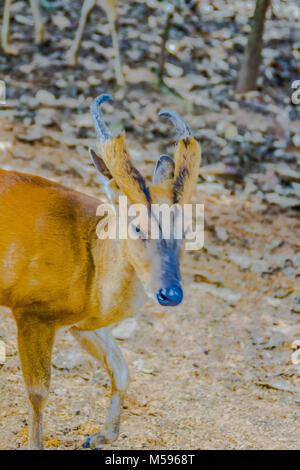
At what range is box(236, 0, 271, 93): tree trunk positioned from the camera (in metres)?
8.77

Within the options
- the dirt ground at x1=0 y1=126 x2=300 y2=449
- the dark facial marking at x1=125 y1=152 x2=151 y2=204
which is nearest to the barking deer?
the dirt ground at x1=0 y1=126 x2=300 y2=449

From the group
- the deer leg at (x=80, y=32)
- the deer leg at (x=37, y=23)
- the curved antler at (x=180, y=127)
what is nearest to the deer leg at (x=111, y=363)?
the curved antler at (x=180, y=127)

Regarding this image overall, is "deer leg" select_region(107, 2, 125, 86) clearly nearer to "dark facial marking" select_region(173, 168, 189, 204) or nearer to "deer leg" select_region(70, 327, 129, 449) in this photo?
"deer leg" select_region(70, 327, 129, 449)

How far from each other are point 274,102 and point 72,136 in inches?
127

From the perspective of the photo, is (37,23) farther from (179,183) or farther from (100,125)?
(179,183)

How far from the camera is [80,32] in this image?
9.30 metres

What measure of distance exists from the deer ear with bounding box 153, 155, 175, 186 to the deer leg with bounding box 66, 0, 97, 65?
244 inches

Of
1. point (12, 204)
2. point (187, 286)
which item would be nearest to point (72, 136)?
point (187, 286)

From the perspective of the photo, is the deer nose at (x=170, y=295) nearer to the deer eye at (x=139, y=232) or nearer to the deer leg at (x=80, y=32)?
the deer eye at (x=139, y=232)

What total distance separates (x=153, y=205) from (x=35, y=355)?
1.08 meters

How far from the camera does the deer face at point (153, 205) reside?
3176 millimetres

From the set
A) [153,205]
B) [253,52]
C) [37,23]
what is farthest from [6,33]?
[153,205]

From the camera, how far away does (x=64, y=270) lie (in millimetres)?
3586
